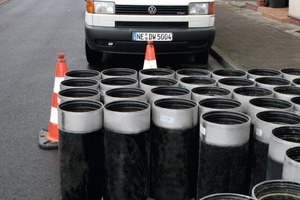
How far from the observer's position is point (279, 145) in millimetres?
3301

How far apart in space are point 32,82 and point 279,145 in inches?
232

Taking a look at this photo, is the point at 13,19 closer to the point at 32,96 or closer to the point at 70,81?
the point at 32,96

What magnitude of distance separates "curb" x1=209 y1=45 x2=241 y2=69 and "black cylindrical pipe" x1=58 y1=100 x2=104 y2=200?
195 inches

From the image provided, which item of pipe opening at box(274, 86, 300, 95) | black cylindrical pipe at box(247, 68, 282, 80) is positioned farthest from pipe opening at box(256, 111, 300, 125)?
black cylindrical pipe at box(247, 68, 282, 80)

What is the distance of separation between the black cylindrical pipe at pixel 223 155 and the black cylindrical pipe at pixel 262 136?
0.13 metres

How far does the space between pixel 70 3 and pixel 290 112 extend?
20.5 m

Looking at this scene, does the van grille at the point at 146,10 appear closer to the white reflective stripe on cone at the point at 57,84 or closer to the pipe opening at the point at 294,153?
the white reflective stripe on cone at the point at 57,84

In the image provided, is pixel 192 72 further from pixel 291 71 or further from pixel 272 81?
pixel 291 71

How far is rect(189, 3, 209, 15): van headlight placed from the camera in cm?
832

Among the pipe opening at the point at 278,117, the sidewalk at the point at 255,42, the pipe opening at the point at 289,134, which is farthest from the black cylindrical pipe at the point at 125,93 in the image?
the sidewalk at the point at 255,42

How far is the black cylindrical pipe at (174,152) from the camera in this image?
12.6 feet

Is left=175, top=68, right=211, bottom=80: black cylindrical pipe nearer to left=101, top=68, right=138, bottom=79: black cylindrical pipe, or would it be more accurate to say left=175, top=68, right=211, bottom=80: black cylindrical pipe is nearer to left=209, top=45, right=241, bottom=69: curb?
left=101, top=68, right=138, bottom=79: black cylindrical pipe

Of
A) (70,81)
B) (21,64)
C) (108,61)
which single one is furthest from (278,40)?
(70,81)

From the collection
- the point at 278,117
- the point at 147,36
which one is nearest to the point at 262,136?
the point at 278,117
